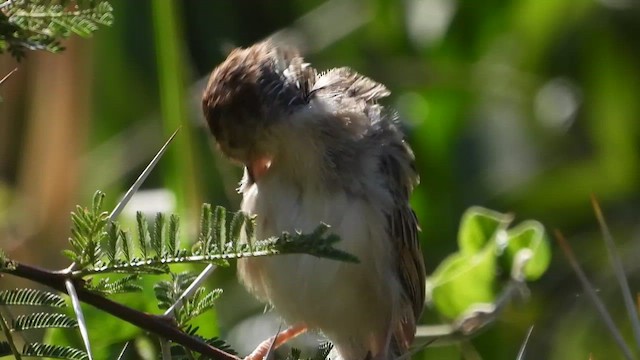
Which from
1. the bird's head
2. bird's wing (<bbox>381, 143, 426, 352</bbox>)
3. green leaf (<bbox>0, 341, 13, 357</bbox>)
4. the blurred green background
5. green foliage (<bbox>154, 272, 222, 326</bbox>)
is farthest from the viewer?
the blurred green background

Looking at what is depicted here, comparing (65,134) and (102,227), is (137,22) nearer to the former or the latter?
(65,134)

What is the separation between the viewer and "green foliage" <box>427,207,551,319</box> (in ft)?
8.36

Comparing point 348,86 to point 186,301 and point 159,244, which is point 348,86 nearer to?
point 186,301

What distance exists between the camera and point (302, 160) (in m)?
2.46

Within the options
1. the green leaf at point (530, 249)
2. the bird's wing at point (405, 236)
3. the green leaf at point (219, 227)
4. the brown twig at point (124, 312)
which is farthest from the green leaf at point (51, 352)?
the green leaf at point (530, 249)

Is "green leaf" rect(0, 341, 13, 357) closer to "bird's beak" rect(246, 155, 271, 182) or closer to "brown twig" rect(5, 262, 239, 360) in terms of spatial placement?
"brown twig" rect(5, 262, 239, 360)

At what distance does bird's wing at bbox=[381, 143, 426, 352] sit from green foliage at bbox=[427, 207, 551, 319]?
0.30 ft

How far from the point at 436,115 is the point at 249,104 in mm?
2419

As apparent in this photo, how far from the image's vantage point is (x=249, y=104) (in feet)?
7.91

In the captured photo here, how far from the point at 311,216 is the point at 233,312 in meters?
2.37

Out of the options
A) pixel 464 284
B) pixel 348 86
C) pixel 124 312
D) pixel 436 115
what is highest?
pixel 124 312

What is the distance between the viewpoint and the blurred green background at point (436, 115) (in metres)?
4.43

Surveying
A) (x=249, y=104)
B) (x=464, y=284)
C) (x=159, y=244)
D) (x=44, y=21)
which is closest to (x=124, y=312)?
(x=159, y=244)

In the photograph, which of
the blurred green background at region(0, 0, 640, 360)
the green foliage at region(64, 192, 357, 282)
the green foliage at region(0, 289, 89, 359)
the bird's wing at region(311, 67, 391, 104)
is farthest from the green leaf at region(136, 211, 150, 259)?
the blurred green background at region(0, 0, 640, 360)
